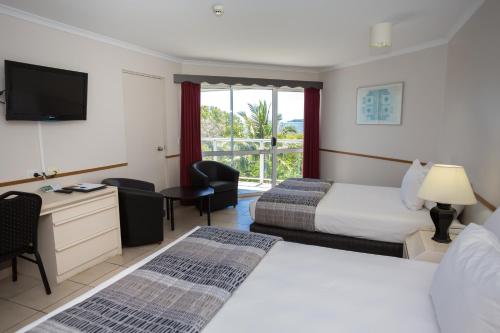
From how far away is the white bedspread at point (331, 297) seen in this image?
1.30 m

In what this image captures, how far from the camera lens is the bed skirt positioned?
2732 millimetres

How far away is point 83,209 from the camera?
293 cm

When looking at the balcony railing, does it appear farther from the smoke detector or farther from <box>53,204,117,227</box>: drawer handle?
the smoke detector

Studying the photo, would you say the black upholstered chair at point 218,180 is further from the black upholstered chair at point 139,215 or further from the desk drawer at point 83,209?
the desk drawer at point 83,209

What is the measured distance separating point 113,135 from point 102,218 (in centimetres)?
127

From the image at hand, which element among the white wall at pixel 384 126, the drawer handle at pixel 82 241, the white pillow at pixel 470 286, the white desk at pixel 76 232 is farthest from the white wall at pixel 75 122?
the white pillow at pixel 470 286

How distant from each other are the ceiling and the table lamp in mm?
1520

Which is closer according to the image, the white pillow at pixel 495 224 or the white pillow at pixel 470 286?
the white pillow at pixel 470 286

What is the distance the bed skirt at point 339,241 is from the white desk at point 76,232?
1.59 meters

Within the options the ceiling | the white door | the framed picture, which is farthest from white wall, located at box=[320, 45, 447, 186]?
the white door

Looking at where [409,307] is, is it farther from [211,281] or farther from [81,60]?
[81,60]

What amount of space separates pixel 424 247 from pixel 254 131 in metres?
3.99

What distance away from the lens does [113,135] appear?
395 centimetres

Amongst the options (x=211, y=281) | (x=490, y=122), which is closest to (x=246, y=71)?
(x=490, y=122)
